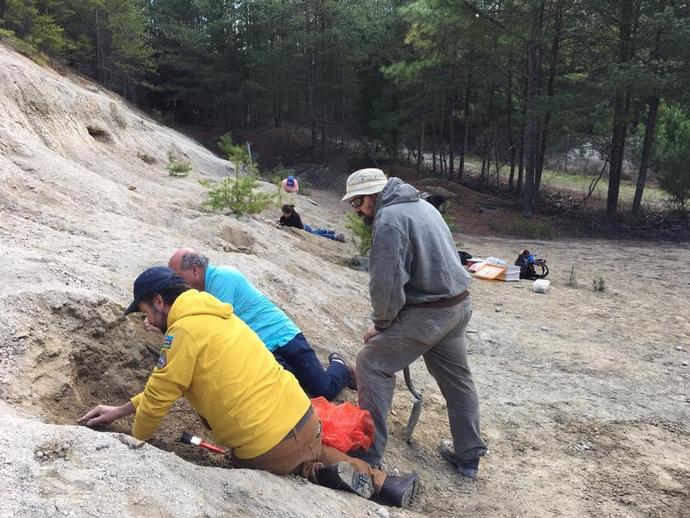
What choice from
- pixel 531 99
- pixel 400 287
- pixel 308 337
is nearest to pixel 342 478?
pixel 400 287

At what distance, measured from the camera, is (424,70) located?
21438mm

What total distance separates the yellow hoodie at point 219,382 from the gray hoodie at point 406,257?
32.5 inches

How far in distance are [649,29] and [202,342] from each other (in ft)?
54.4

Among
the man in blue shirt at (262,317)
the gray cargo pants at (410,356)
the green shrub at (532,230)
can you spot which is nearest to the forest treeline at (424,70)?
the green shrub at (532,230)

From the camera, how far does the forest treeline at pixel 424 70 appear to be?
1619 centimetres

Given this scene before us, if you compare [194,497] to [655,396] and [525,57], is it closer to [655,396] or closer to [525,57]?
[655,396]

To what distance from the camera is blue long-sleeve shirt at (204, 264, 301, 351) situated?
370 cm

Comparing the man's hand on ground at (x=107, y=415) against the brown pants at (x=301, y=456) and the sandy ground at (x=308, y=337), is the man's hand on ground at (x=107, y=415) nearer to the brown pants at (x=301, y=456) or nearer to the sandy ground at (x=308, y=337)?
the sandy ground at (x=308, y=337)

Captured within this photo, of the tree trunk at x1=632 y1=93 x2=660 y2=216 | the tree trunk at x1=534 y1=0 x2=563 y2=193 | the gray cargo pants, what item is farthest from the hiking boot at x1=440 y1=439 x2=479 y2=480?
the tree trunk at x1=632 y1=93 x2=660 y2=216

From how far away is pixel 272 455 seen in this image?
2.73 meters

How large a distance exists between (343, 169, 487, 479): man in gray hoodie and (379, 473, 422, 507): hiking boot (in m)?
0.27

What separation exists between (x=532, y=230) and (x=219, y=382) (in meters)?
14.9

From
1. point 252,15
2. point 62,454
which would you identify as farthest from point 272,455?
point 252,15

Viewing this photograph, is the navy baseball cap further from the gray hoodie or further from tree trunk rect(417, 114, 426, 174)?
tree trunk rect(417, 114, 426, 174)
